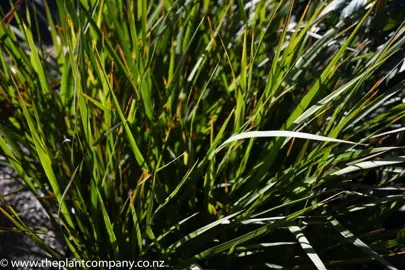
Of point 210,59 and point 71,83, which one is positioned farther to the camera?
point 210,59

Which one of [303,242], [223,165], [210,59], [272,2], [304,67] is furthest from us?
[272,2]

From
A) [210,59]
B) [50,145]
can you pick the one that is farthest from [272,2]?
[50,145]

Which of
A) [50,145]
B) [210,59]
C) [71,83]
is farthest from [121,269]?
[210,59]

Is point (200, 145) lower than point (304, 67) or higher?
lower

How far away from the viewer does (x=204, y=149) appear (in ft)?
3.95

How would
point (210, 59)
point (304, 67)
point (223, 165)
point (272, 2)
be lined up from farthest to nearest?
point (272, 2), point (210, 59), point (304, 67), point (223, 165)

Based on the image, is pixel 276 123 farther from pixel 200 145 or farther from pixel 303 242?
pixel 303 242

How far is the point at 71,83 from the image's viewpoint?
44.6 inches

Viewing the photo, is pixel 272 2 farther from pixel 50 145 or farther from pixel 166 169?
pixel 50 145

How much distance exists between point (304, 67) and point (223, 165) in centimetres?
29

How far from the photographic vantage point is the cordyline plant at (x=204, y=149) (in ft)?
3.16

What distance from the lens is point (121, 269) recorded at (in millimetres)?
1052

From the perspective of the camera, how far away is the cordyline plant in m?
0.96

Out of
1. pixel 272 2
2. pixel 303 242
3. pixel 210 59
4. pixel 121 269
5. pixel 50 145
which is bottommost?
pixel 121 269
